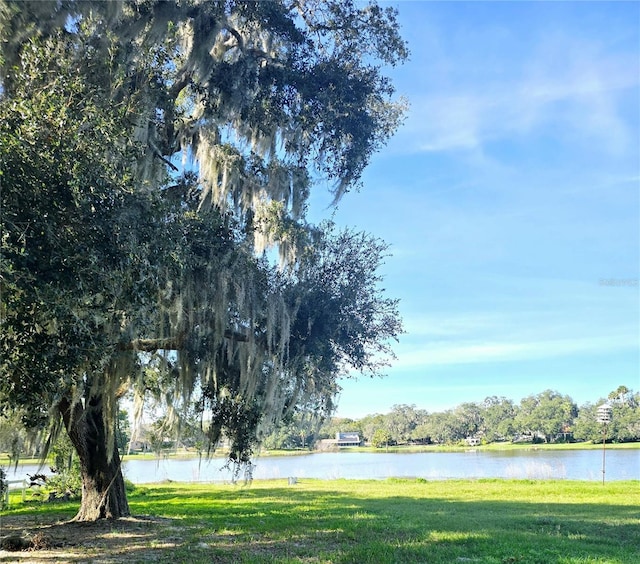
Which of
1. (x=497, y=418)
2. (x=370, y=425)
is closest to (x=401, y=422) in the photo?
(x=370, y=425)

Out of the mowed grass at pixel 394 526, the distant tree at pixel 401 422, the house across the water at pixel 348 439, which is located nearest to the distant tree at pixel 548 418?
the distant tree at pixel 401 422

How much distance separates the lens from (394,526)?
8.51m

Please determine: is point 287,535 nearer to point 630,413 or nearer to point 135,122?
point 135,122

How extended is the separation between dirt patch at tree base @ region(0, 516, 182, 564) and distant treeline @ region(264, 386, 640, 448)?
59531 millimetres

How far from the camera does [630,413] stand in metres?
59.0

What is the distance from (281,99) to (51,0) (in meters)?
3.29

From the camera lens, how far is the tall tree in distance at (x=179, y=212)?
4297 millimetres

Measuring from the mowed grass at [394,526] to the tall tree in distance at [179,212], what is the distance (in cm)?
166

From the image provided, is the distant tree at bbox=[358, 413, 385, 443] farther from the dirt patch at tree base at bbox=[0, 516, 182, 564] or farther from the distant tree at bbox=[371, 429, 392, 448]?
the dirt patch at tree base at bbox=[0, 516, 182, 564]

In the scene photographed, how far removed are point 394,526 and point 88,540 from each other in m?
4.30

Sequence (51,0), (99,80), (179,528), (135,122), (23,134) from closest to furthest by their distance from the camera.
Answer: (23,134) < (51,0) < (99,80) < (135,122) < (179,528)

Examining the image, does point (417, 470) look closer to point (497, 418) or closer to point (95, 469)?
point (95, 469)

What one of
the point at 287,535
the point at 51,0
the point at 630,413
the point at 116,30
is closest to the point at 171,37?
the point at 116,30

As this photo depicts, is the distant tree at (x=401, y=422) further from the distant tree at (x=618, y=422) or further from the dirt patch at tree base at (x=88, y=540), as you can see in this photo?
the dirt patch at tree base at (x=88, y=540)
